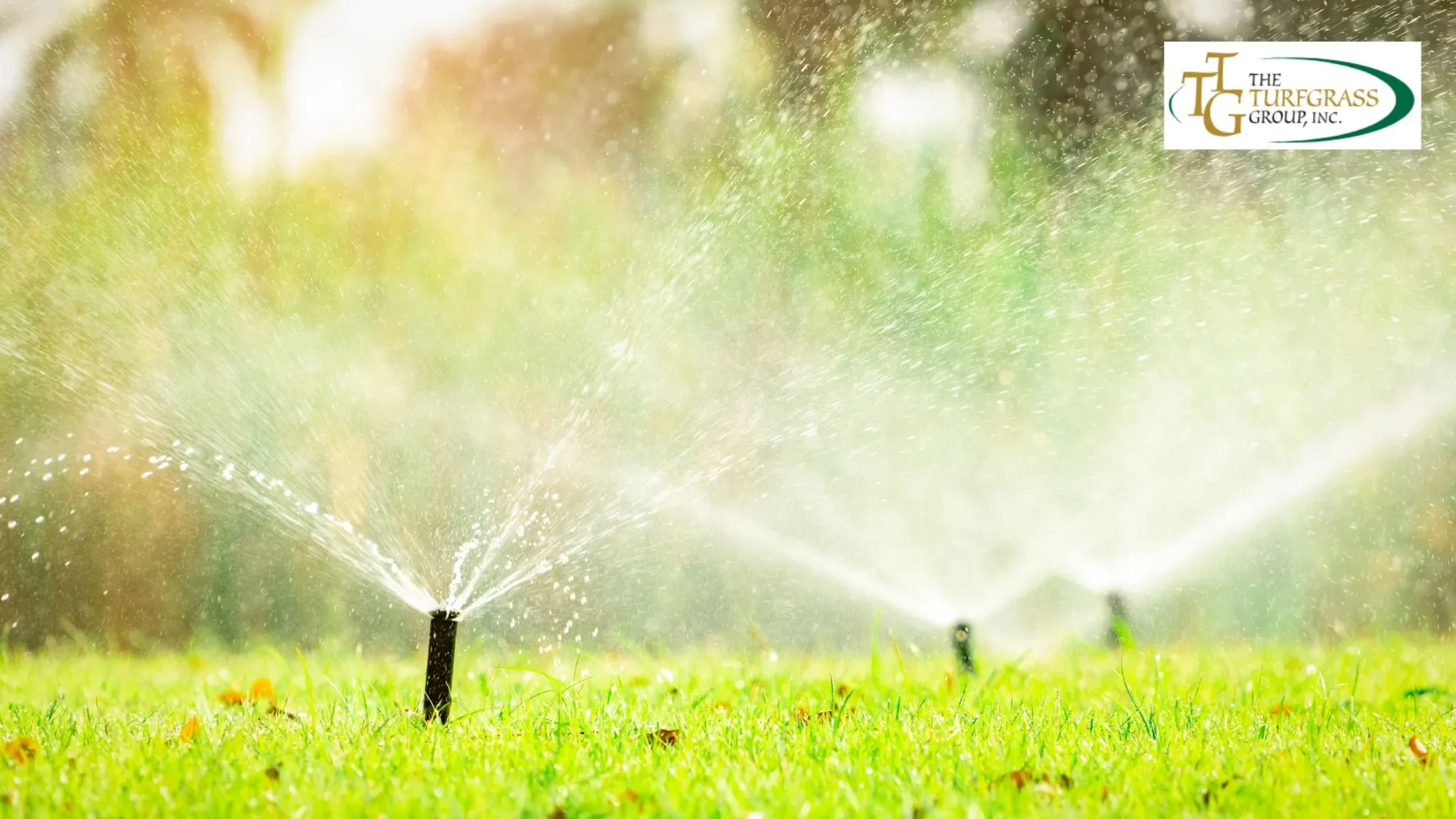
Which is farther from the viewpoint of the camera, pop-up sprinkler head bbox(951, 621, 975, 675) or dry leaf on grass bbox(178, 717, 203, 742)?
pop-up sprinkler head bbox(951, 621, 975, 675)

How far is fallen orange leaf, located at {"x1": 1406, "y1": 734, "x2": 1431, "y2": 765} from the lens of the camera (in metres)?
2.65

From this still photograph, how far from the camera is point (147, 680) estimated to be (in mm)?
4359

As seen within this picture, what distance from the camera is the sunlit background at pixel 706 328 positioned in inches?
256

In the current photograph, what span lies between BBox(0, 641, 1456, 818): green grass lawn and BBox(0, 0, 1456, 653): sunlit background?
6.99 ft

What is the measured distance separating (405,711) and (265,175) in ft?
16.1

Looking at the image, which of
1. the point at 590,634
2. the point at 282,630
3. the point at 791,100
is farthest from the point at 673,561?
the point at 791,100

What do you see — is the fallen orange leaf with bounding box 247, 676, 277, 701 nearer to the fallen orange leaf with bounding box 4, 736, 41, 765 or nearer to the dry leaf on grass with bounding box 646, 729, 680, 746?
the fallen orange leaf with bounding box 4, 736, 41, 765

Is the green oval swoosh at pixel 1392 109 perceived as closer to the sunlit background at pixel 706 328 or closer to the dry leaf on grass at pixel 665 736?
the sunlit background at pixel 706 328

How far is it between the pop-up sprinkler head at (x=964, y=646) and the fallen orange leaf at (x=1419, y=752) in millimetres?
1617

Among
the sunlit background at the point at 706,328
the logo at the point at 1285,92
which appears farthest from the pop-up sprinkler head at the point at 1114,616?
the logo at the point at 1285,92

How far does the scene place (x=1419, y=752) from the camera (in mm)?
2723

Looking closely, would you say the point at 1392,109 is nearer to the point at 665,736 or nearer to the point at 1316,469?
the point at 1316,469

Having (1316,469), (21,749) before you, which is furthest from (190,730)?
(1316,469)

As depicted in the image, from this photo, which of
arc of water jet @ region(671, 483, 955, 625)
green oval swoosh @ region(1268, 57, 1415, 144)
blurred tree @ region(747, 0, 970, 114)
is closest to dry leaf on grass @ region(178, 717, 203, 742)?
arc of water jet @ region(671, 483, 955, 625)
